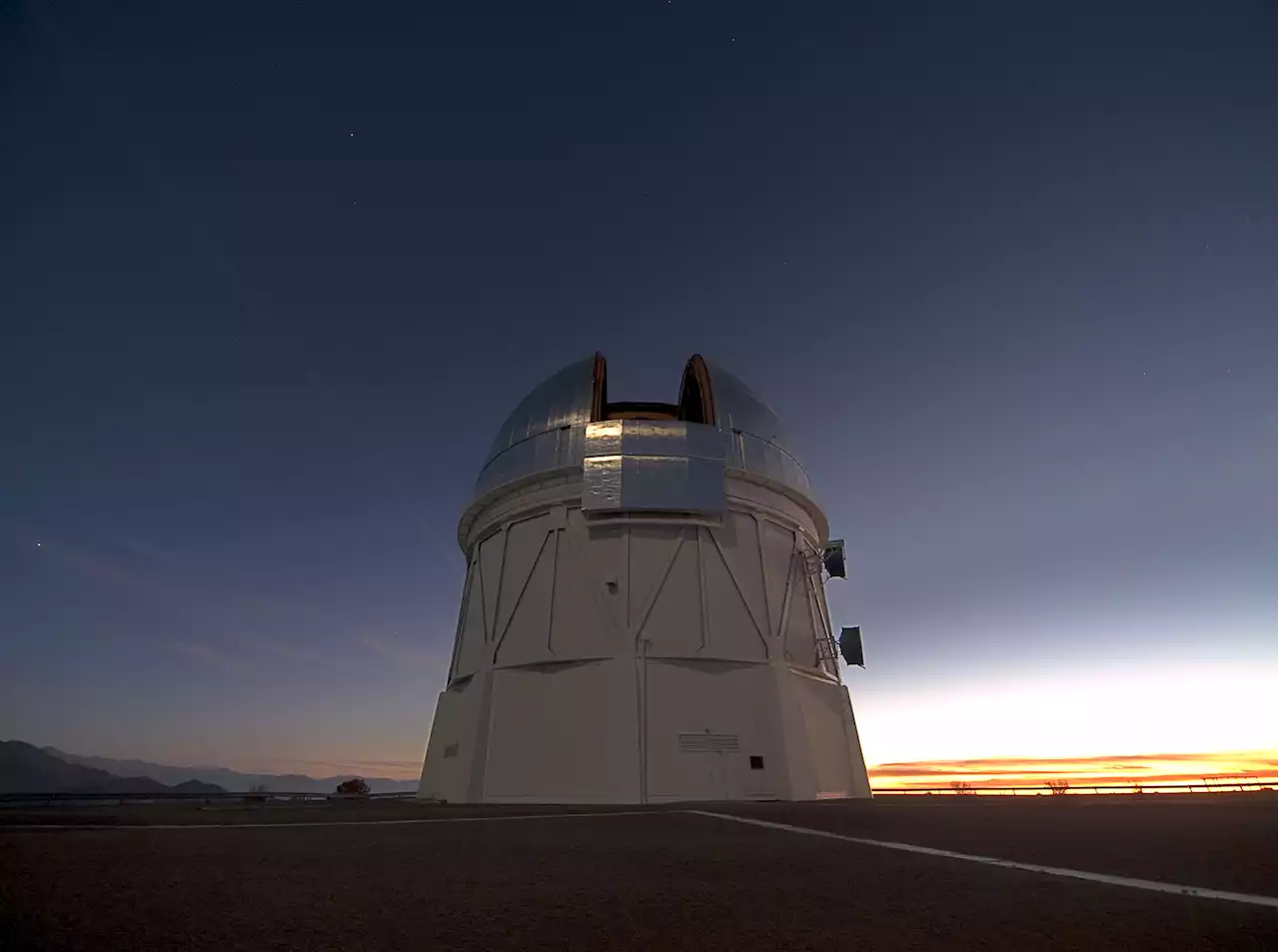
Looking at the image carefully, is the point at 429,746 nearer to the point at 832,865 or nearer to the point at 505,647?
the point at 505,647

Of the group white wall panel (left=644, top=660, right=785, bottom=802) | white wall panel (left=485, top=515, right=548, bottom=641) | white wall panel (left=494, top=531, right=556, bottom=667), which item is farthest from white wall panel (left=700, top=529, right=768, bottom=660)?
white wall panel (left=485, top=515, right=548, bottom=641)

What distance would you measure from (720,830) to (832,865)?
273 centimetres

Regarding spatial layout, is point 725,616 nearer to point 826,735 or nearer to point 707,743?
point 707,743

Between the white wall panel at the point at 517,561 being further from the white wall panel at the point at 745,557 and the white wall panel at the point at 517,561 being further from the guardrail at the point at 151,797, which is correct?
the guardrail at the point at 151,797

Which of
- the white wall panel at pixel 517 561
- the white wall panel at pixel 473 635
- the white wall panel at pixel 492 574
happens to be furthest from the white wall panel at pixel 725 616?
the white wall panel at pixel 473 635

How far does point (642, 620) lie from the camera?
58.9ft

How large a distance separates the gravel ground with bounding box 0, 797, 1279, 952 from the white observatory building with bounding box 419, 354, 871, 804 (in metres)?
11.2

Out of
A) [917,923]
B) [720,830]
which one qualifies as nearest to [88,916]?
[917,923]

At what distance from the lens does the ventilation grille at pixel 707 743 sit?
54.1ft

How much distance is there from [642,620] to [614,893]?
1463 cm

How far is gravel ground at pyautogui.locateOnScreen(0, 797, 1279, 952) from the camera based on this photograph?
2545 millimetres

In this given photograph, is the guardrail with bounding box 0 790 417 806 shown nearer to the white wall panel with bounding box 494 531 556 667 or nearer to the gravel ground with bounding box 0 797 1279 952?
the white wall panel with bounding box 494 531 556 667

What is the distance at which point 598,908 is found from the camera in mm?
3096

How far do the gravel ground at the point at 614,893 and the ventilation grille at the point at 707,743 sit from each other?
36.0ft
